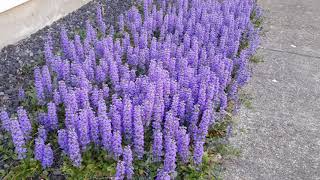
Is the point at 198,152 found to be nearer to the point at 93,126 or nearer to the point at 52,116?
the point at 93,126

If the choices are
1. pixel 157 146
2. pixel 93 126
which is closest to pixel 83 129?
pixel 93 126

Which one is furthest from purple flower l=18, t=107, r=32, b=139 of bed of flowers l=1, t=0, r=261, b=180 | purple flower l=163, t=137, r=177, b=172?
purple flower l=163, t=137, r=177, b=172

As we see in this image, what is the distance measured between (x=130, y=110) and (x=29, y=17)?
122 inches

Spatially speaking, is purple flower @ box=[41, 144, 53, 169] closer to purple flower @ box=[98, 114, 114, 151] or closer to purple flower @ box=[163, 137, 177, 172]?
purple flower @ box=[98, 114, 114, 151]

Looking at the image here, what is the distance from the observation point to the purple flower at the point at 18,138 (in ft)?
11.3

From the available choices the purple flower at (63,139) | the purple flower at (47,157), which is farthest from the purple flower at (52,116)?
the purple flower at (47,157)

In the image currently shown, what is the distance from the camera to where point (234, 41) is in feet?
18.3

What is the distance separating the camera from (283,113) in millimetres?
4793

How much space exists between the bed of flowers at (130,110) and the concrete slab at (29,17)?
0.65m

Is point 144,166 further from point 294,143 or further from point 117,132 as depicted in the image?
point 294,143

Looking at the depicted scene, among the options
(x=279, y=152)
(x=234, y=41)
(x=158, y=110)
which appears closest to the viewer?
(x=158, y=110)

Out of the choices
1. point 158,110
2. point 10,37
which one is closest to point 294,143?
point 158,110

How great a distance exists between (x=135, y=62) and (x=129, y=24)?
1.27 m

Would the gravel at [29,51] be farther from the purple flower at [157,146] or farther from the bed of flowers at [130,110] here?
the purple flower at [157,146]
